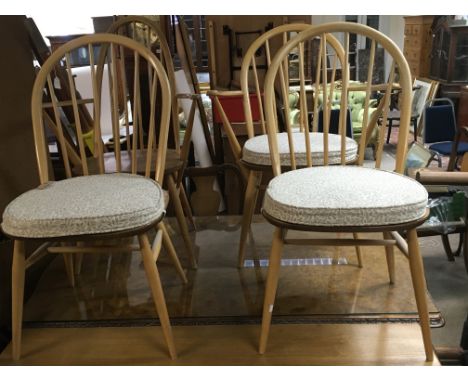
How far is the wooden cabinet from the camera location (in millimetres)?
5395

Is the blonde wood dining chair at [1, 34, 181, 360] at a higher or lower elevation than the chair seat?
higher

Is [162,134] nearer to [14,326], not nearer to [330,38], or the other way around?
[14,326]

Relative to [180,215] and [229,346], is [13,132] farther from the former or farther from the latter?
[229,346]

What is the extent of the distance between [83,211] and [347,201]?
0.65 m

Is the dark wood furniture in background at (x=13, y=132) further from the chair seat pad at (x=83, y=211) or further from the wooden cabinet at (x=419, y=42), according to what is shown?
the wooden cabinet at (x=419, y=42)

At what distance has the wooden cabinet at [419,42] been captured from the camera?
17.7 feet

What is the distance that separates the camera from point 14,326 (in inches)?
48.0

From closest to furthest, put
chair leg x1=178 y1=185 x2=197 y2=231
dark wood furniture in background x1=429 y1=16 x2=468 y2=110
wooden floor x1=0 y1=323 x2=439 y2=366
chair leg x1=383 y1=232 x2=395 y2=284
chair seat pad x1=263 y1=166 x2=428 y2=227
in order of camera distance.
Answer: chair seat pad x1=263 y1=166 x2=428 y2=227
wooden floor x1=0 y1=323 x2=439 y2=366
chair leg x1=383 y1=232 x2=395 y2=284
chair leg x1=178 y1=185 x2=197 y2=231
dark wood furniture in background x1=429 y1=16 x2=468 y2=110

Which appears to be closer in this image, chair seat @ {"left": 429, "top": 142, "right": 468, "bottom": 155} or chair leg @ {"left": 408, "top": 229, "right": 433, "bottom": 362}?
chair leg @ {"left": 408, "top": 229, "right": 433, "bottom": 362}

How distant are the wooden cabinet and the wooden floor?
5062 mm

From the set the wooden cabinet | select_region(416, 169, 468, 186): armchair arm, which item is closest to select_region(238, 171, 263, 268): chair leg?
select_region(416, 169, 468, 186): armchair arm

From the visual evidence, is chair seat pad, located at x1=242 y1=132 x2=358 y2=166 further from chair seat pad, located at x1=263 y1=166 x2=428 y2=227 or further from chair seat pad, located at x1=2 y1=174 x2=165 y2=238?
chair seat pad, located at x1=2 y1=174 x2=165 y2=238

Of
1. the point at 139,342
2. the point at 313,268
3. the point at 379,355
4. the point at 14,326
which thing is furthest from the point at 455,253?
the point at 14,326

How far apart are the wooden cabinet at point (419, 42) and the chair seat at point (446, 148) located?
86.0 inches
